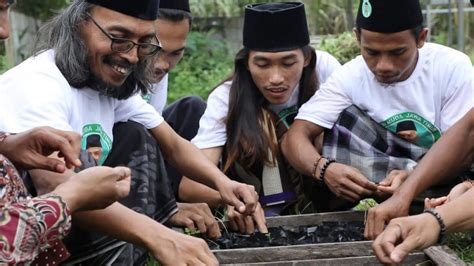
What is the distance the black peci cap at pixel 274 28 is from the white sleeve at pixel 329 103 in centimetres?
35

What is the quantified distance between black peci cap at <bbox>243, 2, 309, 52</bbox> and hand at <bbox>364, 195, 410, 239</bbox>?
126 cm

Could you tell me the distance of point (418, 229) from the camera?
3.15 m

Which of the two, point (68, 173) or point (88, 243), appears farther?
point (88, 243)

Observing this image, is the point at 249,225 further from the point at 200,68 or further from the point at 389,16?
the point at 200,68

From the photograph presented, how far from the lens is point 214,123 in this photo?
4.96 metres

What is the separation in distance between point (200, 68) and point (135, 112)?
25.1 feet

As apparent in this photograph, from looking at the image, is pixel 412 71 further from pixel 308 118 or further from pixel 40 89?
pixel 40 89

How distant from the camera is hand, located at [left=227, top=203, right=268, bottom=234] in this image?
14.1 ft

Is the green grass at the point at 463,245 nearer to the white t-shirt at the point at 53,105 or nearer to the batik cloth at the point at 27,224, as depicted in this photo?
the white t-shirt at the point at 53,105

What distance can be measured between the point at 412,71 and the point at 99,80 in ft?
5.36

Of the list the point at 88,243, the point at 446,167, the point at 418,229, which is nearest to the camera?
the point at 418,229

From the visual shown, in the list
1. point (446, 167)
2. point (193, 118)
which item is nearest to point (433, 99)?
point (446, 167)

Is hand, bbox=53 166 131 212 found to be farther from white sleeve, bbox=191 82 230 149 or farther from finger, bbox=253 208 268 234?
white sleeve, bbox=191 82 230 149

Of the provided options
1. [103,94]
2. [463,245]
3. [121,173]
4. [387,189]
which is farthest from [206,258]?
[463,245]
